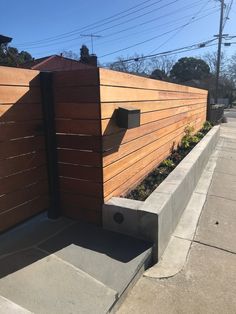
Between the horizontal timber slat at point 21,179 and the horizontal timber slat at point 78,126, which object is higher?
the horizontal timber slat at point 78,126

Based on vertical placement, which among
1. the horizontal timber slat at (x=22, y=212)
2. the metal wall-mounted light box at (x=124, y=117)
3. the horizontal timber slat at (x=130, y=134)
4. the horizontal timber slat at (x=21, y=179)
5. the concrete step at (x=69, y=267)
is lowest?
the concrete step at (x=69, y=267)

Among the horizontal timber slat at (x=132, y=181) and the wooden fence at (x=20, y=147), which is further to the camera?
the horizontal timber slat at (x=132, y=181)

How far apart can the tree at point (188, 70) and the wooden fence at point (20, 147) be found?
50.3 m

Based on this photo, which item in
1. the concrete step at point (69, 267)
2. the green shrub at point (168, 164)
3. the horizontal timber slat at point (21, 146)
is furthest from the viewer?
the green shrub at point (168, 164)

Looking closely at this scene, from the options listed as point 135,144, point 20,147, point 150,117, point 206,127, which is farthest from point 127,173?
point 206,127

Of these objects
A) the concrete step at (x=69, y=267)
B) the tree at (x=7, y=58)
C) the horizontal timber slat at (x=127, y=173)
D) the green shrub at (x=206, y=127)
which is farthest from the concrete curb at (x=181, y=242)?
the tree at (x=7, y=58)

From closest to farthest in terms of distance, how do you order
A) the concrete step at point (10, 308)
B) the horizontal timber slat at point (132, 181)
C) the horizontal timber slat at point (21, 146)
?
the concrete step at point (10, 308) < the horizontal timber slat at point (21, 146) < the horizontal timber slat at point (132, 181)

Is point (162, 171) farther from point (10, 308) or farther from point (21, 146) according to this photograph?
point (10, 308)

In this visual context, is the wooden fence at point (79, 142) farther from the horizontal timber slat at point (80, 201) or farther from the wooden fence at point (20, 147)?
the wooden fence at point (20, 147)

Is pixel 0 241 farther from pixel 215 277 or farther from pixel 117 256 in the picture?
pixel 215 277

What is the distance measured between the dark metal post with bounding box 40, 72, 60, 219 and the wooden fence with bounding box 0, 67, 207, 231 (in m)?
0.04

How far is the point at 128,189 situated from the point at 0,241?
154 centimetres

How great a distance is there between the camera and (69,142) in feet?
9.50

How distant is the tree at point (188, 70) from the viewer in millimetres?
51125
